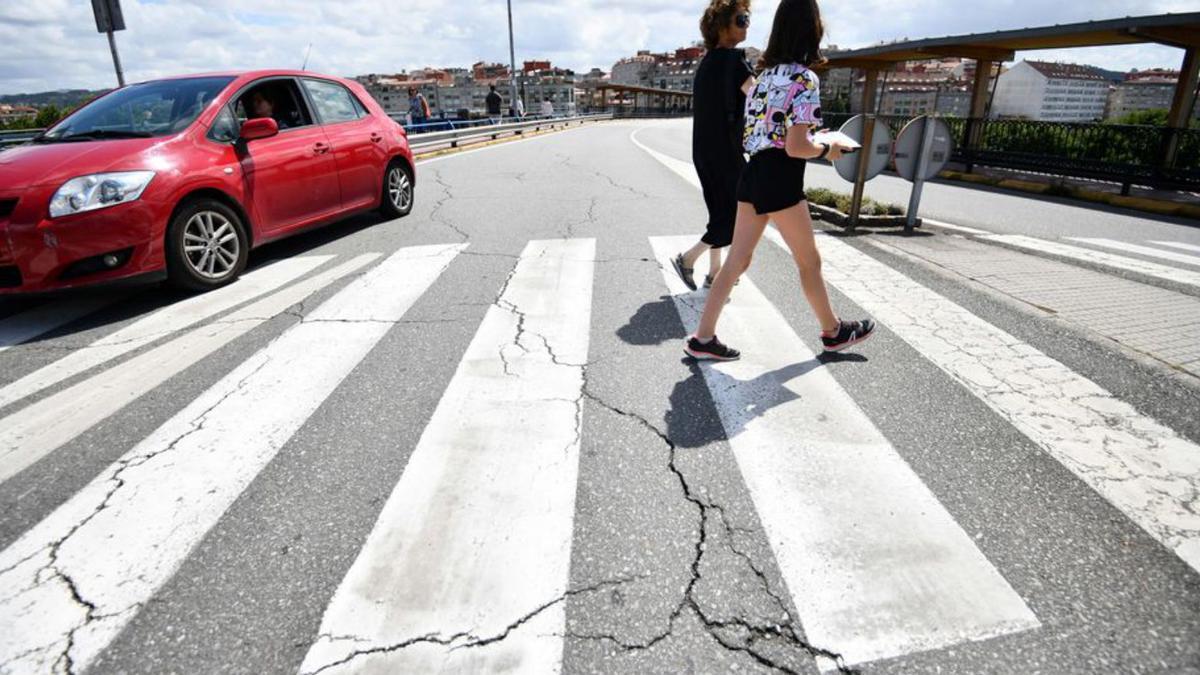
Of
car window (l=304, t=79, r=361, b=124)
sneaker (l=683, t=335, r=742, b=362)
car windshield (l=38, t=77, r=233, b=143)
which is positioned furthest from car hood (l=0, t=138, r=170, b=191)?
sneaker (l=683, t=335, r=742, b=362)

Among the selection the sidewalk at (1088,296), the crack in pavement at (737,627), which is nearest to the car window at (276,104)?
the crack in pavement at (737,627)

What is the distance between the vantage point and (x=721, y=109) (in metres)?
4.08

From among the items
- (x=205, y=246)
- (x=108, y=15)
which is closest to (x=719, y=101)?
(x=205, y=246)

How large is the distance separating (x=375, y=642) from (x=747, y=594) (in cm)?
110

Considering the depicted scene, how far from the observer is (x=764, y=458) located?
8.21 feet

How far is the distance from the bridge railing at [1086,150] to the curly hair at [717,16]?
5754mm

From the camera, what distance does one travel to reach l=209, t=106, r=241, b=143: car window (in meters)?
4.93

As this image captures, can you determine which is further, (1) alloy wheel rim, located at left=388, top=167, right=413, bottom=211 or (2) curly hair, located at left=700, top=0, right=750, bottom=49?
(1) alloy wheel rim, located at left=388, top=167, right=413, bottom=211

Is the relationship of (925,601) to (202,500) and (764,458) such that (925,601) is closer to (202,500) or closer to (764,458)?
(764,458)

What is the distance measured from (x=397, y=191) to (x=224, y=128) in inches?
98.2

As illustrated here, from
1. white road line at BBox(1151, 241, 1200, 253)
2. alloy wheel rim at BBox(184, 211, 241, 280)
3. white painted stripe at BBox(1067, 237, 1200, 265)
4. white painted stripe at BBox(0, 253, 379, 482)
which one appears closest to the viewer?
white painted stripe at BBox(0, 253, 379, 482)

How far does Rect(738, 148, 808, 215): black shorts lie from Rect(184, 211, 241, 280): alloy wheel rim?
13.6ft

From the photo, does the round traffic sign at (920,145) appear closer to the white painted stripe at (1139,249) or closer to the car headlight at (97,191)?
the white painted stripe at (1139,249)

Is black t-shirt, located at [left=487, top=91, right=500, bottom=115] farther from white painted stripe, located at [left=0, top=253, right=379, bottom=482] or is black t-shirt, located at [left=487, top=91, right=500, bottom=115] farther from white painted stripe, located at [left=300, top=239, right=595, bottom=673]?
white painted stripe, located at [left=300, top=239, right=595, bottom=673]
